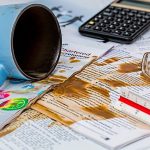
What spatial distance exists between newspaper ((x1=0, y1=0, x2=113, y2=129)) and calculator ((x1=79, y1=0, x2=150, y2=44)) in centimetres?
2

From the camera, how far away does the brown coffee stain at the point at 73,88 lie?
63 centimetres

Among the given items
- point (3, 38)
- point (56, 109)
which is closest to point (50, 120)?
point (56, 109)

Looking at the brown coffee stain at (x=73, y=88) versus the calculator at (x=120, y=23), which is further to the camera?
the calculator at (x=120, y=23)

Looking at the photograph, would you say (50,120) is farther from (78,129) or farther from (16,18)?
(16,18)

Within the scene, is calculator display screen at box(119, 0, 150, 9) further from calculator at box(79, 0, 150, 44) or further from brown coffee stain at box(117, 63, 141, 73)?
brown coffee stain at box(117, 63, 141, 73)

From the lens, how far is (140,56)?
73 centimetres

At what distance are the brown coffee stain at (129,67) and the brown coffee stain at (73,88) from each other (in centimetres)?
7

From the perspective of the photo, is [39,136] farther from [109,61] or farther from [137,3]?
[137,3]

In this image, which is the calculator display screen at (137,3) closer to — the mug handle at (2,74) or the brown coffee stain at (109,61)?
the brown coffee stain at (109,61)

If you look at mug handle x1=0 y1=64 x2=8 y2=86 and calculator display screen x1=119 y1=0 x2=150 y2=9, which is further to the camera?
calculator display screen x1=119 y1=0 x2=150 y2=9

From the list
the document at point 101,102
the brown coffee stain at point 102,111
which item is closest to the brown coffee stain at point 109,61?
the document at point 101,102

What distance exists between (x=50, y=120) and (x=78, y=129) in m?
0.04

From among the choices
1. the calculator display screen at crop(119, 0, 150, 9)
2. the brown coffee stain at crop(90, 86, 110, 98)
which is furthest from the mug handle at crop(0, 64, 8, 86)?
the calculator display screen at crop(119, 0, 150, 9)

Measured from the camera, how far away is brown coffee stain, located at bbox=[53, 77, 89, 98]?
63 cm
